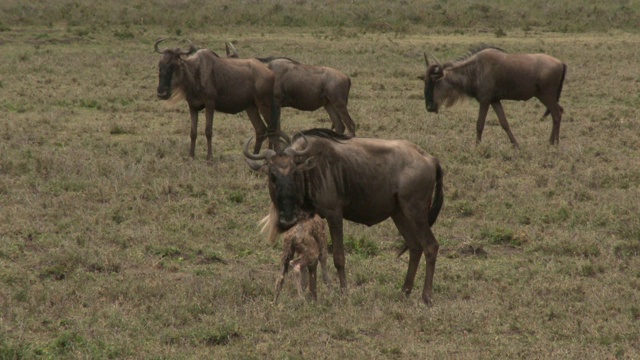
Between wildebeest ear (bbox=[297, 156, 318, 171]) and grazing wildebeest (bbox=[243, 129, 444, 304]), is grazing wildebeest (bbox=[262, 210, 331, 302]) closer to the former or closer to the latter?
grazing wildebeest (bbox=[243, 129, 444, 304])

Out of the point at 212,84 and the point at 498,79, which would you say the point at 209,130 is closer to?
the point at 212,84

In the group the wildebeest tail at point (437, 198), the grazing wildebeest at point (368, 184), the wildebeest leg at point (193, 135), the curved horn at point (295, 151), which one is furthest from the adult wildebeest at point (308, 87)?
the curved horn at point (295, 151)

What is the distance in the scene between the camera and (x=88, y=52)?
1033 inches

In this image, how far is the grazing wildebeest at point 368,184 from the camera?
7.90 metres

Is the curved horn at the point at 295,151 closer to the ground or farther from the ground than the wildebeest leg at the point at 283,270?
farther from the ground

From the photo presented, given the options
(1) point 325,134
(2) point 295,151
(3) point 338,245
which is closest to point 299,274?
(3) point 338,245

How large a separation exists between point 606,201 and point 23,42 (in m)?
20.9

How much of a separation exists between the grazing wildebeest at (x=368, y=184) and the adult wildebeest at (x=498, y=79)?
702cm

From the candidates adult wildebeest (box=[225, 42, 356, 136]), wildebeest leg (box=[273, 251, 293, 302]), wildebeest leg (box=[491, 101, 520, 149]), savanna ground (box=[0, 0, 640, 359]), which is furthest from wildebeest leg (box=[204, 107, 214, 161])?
wildebeest leg (box=[273, 251, 293, 302])

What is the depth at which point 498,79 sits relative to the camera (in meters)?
15.1

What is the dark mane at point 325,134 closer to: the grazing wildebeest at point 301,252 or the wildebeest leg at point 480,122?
the grazing wildebeest at point 301,252

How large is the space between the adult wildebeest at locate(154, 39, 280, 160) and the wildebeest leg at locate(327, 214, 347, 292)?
5608mm

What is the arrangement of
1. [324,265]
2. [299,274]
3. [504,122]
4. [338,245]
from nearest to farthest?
1. [299,274]
2. [338,245]
3. [324,265]
4. [504,122]

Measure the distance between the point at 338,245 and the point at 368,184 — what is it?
54 cm
